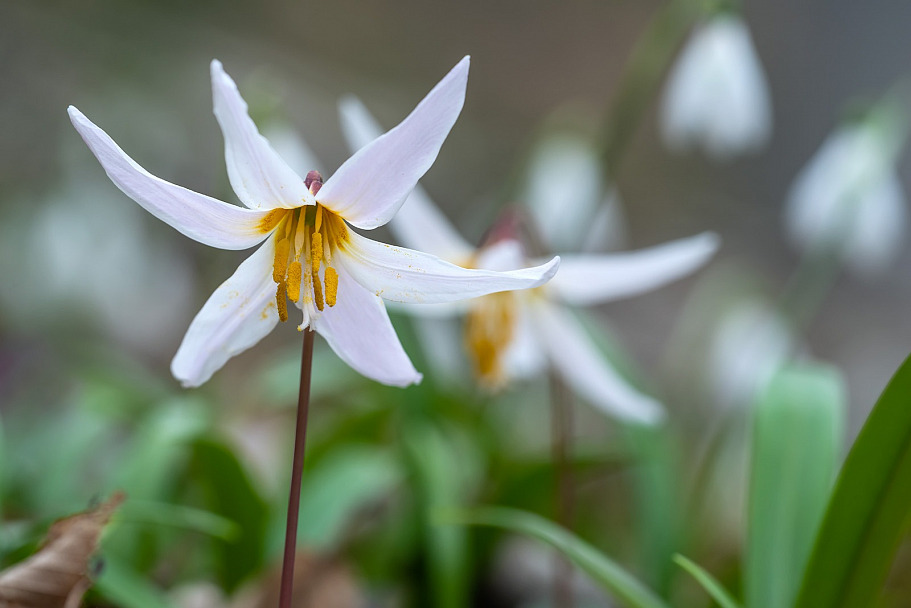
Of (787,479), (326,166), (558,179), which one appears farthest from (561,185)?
(326,166)

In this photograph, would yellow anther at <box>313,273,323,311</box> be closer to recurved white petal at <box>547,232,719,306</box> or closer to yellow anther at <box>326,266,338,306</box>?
yellow anther at <box>326,266,338,306</box>

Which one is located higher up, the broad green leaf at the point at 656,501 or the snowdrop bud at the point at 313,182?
the snowdrop bud at the point at 313,182

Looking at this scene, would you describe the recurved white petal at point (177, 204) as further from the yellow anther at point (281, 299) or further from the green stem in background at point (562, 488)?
the green stem in background at point (562, 488)

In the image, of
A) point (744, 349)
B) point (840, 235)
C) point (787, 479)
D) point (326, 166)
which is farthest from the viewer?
point (326, 166)

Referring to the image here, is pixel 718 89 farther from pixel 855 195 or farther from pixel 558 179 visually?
pixel 558 179

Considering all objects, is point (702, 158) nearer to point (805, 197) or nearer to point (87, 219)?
point (805, 197)

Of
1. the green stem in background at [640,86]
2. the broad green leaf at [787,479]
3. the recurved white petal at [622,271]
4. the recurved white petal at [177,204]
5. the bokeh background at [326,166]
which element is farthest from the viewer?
the bokeh background at [326,166]

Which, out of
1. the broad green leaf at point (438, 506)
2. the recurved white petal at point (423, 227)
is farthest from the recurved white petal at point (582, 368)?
the broad green leaf at point (438, 506)
